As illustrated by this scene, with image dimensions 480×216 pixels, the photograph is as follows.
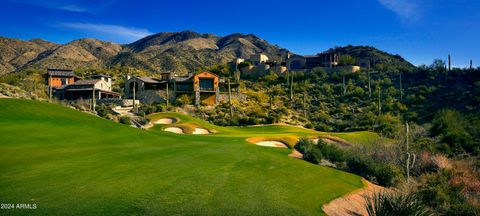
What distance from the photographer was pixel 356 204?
52.2ft

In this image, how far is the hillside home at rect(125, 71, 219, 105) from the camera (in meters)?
75.5

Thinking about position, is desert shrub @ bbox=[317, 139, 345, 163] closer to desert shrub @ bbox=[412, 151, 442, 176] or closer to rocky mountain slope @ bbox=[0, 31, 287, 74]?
desert shrub @ bbox=[412, 151, 442, 176]

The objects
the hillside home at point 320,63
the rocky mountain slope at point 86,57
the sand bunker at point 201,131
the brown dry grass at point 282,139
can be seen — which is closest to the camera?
the brown dry grass at point 282,139

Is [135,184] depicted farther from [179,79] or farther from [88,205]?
[179,79]

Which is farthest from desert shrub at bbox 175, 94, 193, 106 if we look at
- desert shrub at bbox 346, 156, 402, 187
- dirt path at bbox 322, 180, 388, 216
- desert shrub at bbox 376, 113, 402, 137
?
dirt path at bbox 322, 180, 388, 216

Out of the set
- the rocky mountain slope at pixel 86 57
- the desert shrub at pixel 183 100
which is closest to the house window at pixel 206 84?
the desert shrub at pixel 183 100

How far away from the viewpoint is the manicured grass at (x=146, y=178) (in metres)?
11.8

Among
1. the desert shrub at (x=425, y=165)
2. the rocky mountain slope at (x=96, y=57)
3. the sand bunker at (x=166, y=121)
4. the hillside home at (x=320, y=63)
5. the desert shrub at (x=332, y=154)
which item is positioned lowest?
the desert shrub at (x=425, y=165)

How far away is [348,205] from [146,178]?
7.82 m

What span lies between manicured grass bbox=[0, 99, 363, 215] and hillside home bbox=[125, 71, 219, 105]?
49.0 meters

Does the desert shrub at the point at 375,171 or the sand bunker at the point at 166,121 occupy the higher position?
the sand bunker at the point at 166,121

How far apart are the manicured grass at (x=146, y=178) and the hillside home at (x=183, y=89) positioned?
48956 millimetres

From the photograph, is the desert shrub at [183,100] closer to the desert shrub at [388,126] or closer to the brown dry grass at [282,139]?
the desert shrub at [388,126]

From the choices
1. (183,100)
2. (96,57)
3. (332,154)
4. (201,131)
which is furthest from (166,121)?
(96,57)
